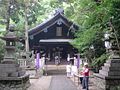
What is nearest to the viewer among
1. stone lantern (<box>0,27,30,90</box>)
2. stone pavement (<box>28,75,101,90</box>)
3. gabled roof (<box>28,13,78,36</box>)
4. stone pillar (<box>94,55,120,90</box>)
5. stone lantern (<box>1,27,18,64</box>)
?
stone pillar (<box>94,55,120,90</box>)

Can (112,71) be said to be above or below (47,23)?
below

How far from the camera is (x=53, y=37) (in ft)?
134

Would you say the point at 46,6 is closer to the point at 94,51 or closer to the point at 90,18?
the point at 94,51

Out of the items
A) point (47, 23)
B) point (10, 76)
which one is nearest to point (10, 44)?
point (10, 76)

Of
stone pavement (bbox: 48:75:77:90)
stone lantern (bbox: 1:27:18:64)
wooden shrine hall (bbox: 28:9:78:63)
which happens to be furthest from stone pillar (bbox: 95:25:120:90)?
wooden shrine hall (bbox: 28:9:78:63)

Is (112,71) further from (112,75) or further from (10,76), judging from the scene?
(10,76)

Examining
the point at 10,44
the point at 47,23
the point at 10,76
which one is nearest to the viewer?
the point at 10,76

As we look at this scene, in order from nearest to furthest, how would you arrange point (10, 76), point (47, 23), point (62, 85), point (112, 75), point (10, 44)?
point (112, 75) → point (10, 76) → point (10, 44) → point (62, 85) → point (47, 23)

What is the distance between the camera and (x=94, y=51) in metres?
25.0

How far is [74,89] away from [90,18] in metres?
5.59

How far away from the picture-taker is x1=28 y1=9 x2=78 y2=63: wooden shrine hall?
39469 mm

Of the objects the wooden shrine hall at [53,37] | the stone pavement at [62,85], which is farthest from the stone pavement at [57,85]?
the wooden shrine hall at [53,37]

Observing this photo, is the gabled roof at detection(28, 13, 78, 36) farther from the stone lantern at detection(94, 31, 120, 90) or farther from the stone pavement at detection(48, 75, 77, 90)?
the stone lantern at detection(94, 31, 120, 90)

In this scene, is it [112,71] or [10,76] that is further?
[10,76]
